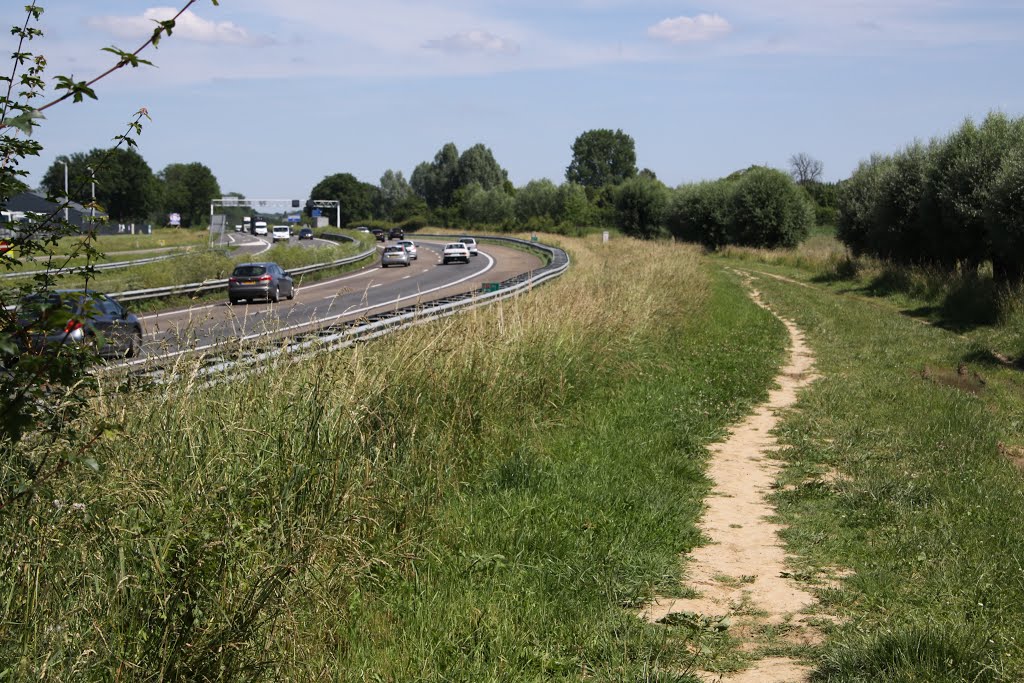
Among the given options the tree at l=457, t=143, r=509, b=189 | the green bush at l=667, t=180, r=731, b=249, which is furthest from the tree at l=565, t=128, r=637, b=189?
the green bush at l=667, t=180, r=731, b=249

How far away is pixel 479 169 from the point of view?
152 meters

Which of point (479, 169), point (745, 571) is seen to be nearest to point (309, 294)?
point (745, 571)

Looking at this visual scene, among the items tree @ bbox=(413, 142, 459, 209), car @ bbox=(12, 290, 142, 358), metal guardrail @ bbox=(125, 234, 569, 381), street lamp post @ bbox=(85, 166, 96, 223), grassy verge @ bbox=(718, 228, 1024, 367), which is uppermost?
tree @ bbox=(413, 142, 459, 209)

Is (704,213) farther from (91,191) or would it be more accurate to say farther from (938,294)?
(91,191)

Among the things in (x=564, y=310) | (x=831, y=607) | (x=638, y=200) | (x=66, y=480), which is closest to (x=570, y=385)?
(x=564, y=310)

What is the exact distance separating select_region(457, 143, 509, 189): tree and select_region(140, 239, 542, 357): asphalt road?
79503mm

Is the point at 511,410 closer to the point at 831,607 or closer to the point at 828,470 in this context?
the point at 828,470

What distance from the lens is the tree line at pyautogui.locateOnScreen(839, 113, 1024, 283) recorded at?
939 inches

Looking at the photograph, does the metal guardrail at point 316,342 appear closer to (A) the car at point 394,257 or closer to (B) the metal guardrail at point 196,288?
(B) the metal guardrail at point 196,288

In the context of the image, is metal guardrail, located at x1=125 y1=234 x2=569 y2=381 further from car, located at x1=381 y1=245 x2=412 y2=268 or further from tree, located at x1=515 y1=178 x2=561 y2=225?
tree, located at x1=515 y1=178 x2=561 y2=225

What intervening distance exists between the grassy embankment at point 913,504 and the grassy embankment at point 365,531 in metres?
1.06

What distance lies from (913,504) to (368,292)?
97.9 feet

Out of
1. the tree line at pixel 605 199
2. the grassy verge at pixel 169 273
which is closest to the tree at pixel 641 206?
the tree line at pixel 605 199

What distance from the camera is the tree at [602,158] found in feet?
586
